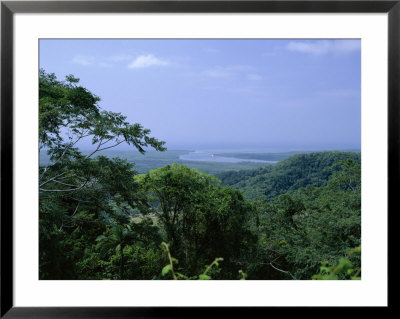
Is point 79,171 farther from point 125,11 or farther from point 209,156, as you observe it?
point 125,11

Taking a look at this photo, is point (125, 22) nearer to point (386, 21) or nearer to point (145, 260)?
point (386, 21)

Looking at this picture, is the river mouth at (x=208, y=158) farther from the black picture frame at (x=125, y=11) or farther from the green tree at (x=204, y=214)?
the black picture frame at (x=125, y=11)

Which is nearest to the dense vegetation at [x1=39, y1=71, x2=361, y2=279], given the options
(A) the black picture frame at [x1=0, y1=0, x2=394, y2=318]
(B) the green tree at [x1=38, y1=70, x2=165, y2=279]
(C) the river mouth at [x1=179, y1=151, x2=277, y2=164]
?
(B) the green tree at [x1=38, y1=70, x2=165, y2=279]

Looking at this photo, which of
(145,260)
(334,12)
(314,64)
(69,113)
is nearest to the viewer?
(334,12)

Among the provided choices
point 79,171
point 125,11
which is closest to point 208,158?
point 79,171

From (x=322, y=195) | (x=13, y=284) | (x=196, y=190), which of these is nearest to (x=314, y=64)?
(x=322, y=195)

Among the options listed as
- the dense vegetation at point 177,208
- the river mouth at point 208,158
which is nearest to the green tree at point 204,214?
the dense vegetation at point 177,208
